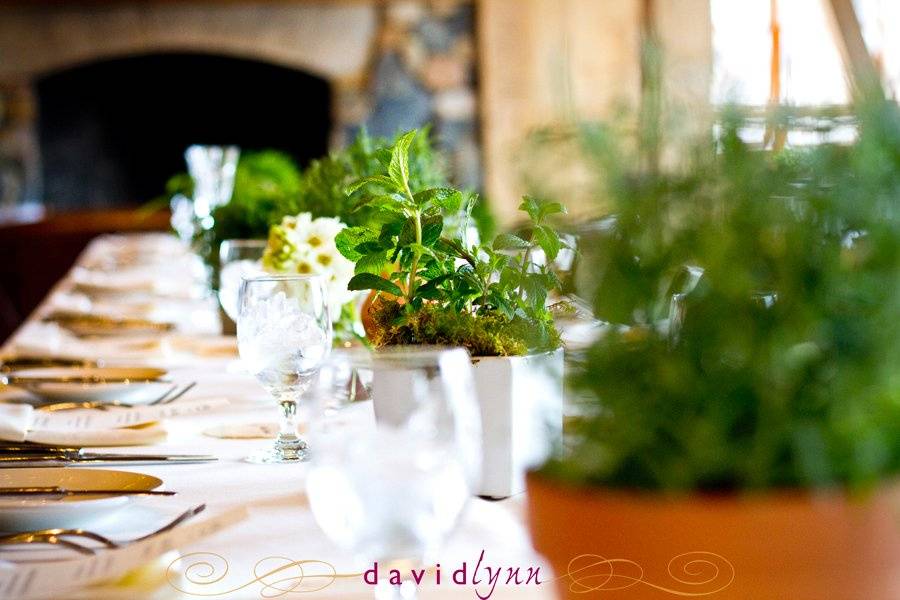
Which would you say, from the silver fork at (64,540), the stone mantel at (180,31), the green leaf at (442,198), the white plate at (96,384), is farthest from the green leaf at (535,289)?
the stone mantel at (180,31)

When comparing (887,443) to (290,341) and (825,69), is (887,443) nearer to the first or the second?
(290,341)

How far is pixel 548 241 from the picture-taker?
2.84 ft

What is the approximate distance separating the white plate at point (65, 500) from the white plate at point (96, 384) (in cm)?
40

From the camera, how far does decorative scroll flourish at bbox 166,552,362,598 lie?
0.74 metres

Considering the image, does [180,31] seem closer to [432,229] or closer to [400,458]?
[432,229]

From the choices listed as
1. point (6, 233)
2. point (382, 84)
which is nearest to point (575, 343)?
point (6, 233)

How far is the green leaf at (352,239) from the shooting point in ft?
3.36

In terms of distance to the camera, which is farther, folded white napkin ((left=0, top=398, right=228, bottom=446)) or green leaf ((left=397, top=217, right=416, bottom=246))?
folded white napkin ((left=0, top=398, right=228, bottom=446))

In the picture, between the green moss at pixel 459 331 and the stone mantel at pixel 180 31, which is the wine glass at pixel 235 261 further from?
the stone mantel at pixel 180 31

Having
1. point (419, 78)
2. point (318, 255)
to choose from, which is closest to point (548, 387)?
point (318, 255)

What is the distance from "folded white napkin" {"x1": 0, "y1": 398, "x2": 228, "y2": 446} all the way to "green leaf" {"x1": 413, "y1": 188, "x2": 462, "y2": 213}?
399mm

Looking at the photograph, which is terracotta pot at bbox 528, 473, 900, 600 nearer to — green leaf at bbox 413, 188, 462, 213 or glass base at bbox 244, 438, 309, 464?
green leaf at bbox 413, 188, 462, 213

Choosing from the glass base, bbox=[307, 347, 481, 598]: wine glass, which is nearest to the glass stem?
the glass base

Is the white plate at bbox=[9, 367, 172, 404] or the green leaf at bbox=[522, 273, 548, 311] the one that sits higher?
the green leaf at bbox=[522, 273, 548, 311]
